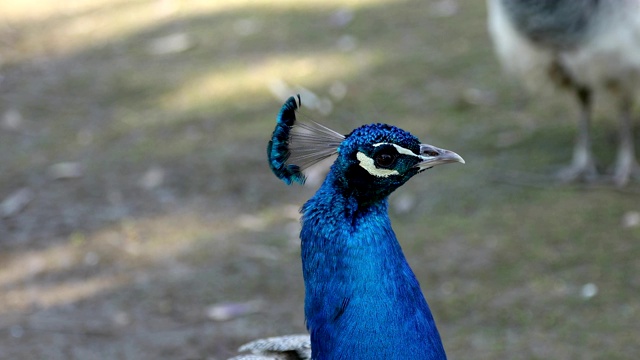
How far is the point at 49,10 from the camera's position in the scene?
5.09m

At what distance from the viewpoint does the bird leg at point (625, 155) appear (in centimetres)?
296

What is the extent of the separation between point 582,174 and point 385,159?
1828 millimetres

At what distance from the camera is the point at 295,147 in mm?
1400

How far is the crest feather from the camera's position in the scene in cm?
139

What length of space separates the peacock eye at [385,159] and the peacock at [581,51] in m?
1.55

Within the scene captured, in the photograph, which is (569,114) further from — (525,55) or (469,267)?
(469,267)

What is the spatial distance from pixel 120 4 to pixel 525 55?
279 cm

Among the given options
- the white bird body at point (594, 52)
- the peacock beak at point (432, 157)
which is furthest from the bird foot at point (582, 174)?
the peacock beak at point (432, 157)

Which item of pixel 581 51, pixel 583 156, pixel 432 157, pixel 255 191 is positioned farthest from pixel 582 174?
pixel 432 157

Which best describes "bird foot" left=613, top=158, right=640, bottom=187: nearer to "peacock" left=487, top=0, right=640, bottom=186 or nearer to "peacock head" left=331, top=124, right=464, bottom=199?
"peacock" left=487, top=0, right=640, bottom=186

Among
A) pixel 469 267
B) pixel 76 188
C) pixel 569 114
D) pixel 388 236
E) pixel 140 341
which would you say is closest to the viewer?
pixel 388 236

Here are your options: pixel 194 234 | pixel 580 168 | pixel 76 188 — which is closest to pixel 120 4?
pixel 76 188

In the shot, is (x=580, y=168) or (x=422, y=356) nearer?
(x=422, y=356)

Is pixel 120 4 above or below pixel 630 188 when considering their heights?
above
